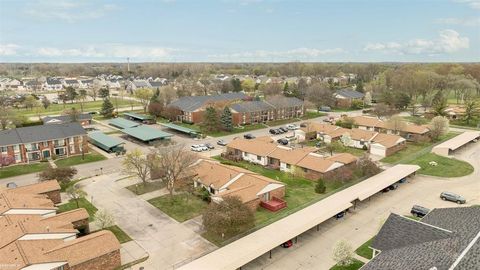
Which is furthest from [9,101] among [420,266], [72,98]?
[420,266]

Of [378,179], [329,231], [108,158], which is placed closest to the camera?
[329,231]

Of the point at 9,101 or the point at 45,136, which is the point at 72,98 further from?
the point at 45,136

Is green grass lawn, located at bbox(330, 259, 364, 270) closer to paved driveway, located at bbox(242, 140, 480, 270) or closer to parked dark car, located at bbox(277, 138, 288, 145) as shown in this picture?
paved driveway, located at bbox(242, 140, 480, 270)

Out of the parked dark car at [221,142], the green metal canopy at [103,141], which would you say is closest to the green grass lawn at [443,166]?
the parked dark car at [221,142]

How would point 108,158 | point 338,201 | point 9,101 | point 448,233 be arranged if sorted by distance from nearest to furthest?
point 448,233, point 338,201, point 108,158, point 9,101

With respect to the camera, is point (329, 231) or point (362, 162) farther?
point (362, 162)

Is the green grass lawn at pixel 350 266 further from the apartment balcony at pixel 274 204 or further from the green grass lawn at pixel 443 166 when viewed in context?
the green grass lawn at pixel 443 166

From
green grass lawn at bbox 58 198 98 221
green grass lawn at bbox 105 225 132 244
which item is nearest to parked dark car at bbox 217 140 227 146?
green grass lawn at bbox 58 198 98 221
